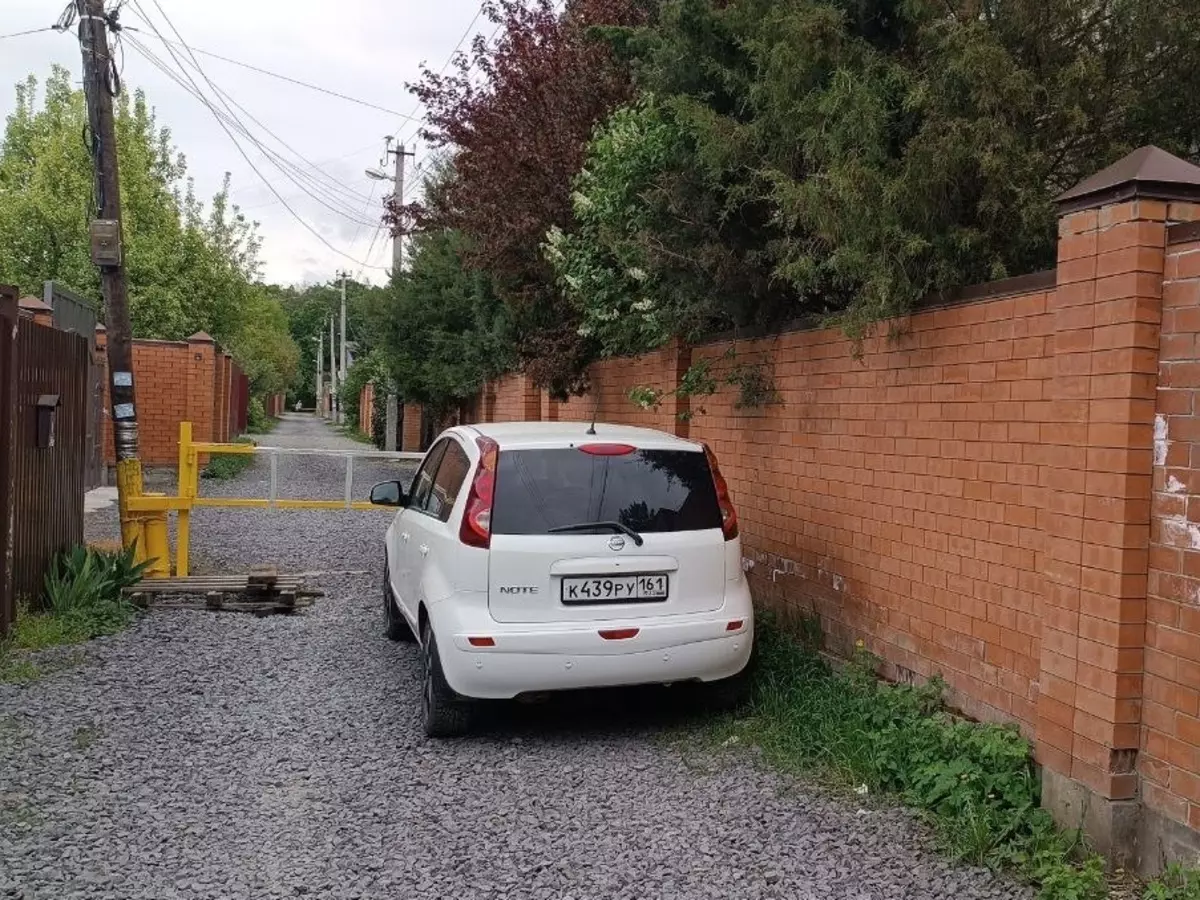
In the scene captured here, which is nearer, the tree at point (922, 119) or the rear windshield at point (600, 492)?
the tree at point (922, 119)

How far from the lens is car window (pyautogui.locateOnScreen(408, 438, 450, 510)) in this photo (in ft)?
20.7

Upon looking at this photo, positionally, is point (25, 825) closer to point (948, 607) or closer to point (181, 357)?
point (948, 607)

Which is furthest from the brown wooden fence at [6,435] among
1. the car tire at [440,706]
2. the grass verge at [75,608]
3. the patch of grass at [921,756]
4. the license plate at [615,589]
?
the patch of grass at [921,756]

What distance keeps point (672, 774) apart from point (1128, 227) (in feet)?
10.1

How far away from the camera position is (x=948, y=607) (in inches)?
190

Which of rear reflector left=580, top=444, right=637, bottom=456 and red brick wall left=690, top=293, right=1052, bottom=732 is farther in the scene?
rear reflector left=580, top=444, right=637, bottom=456

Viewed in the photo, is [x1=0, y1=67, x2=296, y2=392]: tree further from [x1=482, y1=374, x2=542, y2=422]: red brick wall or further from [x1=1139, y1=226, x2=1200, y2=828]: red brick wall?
[x1=1139, y1=226, x2=1200, y2=828]: red brick wall

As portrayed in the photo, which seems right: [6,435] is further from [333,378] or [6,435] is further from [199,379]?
[333,378]

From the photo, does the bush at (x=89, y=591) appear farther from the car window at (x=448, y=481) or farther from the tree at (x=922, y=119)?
the tree at (x=922, y=119)

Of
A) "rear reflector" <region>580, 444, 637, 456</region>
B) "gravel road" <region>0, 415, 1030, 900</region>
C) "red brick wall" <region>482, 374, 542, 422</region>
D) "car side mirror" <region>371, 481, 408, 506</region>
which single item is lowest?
"gravel road" <region>0, 415, 1030, 900</region>

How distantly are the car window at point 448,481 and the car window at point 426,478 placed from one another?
0.36 feet

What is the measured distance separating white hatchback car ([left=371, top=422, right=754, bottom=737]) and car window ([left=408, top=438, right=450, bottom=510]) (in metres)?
0.84

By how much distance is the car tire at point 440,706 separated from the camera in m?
5.07

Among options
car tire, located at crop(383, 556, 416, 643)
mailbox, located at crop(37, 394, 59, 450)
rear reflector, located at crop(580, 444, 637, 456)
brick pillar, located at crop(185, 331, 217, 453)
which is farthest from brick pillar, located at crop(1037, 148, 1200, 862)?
brick pillar, located at crop(185, 331, 217, 453)
